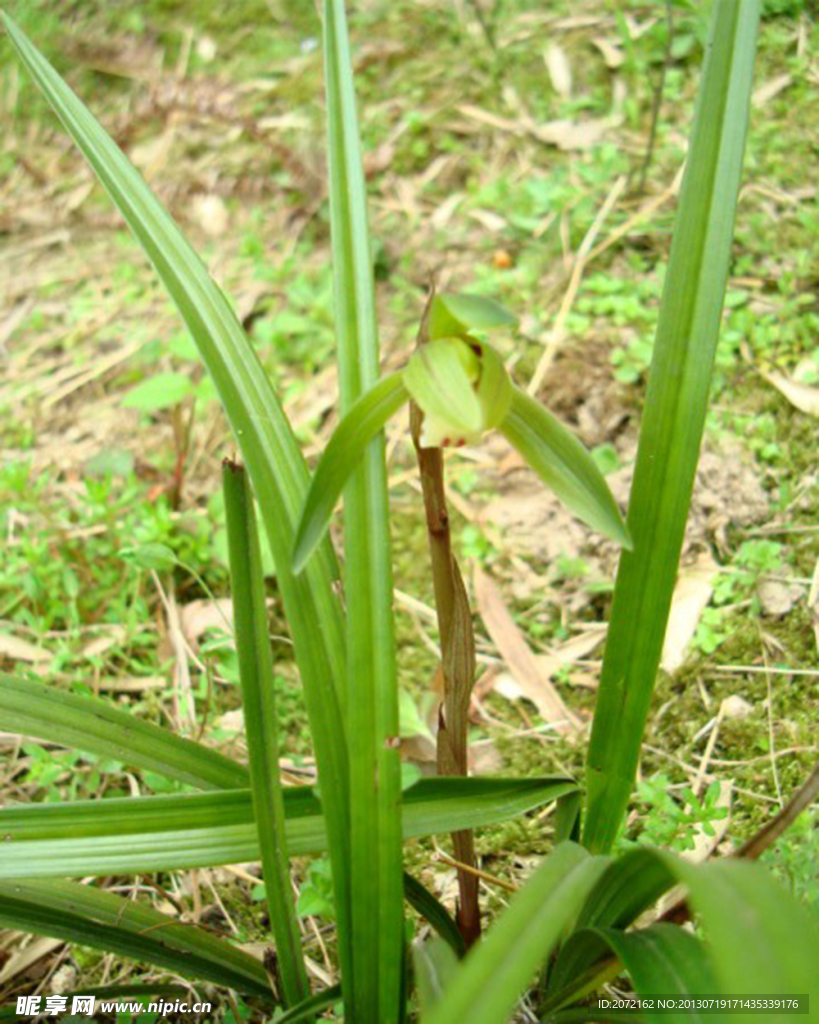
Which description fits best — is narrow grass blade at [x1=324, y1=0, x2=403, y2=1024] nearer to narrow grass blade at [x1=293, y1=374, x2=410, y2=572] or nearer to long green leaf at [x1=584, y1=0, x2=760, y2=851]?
narrow grass blade at [x1=293, y1=374, x2=410, y2=572]

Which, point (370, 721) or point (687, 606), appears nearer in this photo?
point (370, 721)

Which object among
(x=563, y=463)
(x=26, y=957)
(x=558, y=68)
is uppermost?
(x=558, y=68)

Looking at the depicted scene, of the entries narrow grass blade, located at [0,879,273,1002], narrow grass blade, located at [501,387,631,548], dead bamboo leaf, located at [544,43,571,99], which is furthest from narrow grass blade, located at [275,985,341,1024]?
dead bamboo leaf, located at [544,43,571,99]

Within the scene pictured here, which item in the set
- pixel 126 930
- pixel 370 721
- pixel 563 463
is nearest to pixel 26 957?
pixel 126 930

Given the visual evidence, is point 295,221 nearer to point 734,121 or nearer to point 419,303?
point 419,303

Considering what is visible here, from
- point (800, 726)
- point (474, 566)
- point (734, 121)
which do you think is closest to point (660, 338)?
point (734, 121)

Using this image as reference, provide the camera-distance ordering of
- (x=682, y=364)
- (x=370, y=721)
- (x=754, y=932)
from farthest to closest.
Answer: (x=682, y=364) < (x=370, y=721) < (x=754, y=932)

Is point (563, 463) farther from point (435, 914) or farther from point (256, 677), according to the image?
point (435, 914)
